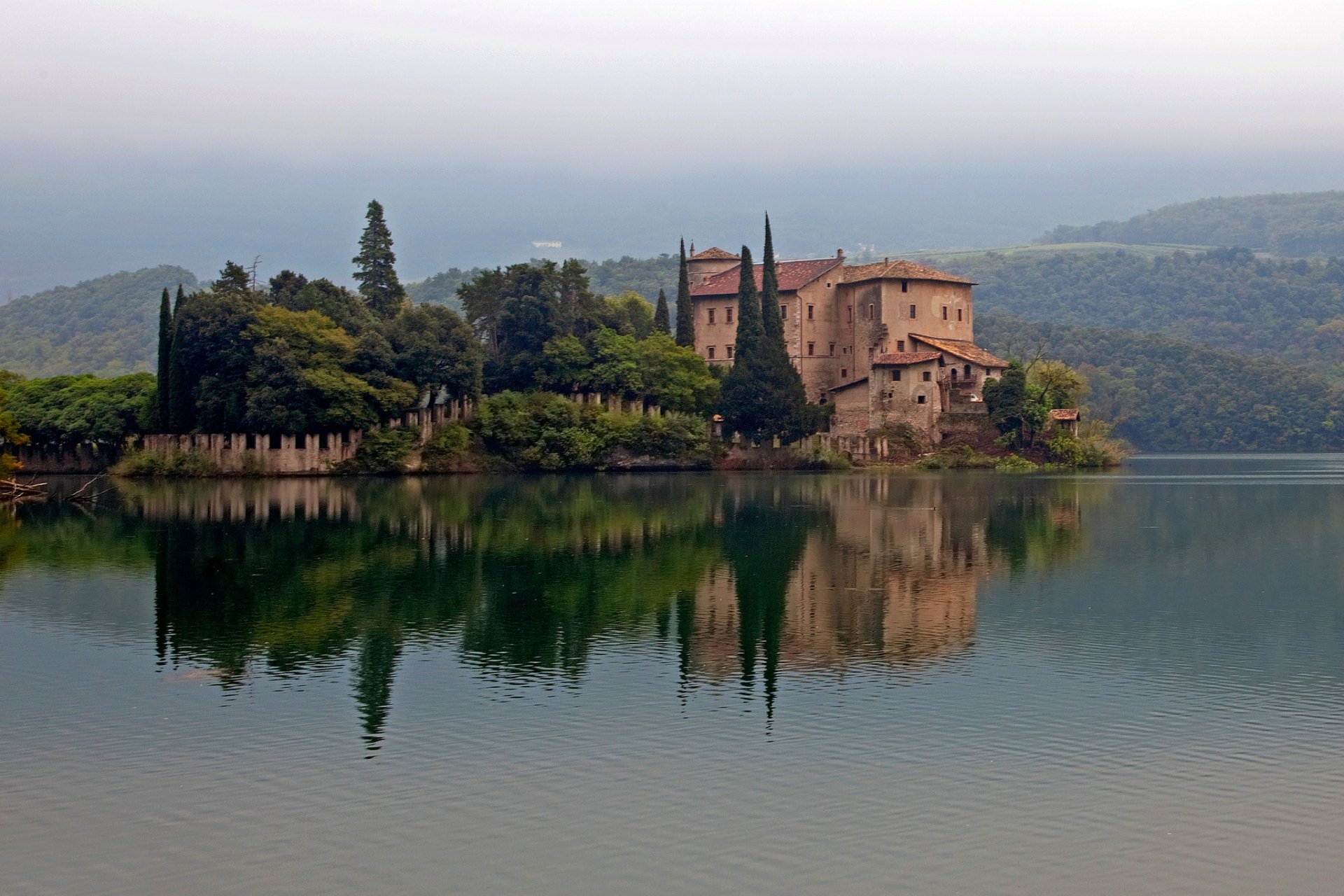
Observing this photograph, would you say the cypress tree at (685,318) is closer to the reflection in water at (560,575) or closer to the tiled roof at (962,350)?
the tiled roof at (962,350)

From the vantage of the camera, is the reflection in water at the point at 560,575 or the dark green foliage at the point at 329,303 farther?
the dark green foliage at the point at 329,303

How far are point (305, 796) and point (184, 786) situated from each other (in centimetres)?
125

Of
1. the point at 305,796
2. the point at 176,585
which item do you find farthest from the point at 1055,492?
the point at 305,796

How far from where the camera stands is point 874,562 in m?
29.4

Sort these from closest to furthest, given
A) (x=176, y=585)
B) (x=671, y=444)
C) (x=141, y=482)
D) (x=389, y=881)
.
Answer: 1. (x=389, y=881)
2. (x=176, y=585)
3. (x=141, y=482)
4. (x=671, y=444)

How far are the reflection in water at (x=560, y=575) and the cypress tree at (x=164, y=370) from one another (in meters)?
15.3

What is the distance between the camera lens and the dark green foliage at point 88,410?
66.7 m

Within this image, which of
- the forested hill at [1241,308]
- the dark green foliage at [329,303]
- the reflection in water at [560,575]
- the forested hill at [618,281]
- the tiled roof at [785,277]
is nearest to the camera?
the reflection in water at [560,575]

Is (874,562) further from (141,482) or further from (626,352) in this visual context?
(626,352)

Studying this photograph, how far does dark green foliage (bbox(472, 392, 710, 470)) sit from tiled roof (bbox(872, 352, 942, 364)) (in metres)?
11.6

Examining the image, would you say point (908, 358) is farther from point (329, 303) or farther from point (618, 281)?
point (618, 281)

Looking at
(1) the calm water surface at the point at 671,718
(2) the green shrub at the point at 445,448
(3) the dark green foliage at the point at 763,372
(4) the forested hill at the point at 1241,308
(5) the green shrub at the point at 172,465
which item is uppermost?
(4) the forested hill at the point at 1241,308

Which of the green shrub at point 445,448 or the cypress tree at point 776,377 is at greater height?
the cypress tree at point 776,377

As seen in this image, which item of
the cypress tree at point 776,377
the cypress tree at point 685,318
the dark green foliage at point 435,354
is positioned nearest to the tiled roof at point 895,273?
the cypress tree at point 685,318
